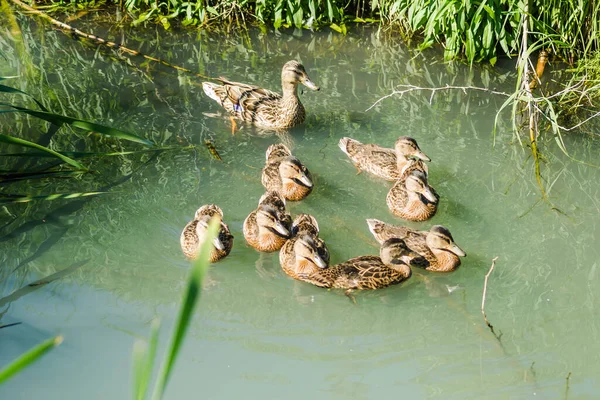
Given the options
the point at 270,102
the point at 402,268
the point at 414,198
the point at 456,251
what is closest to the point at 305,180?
the point at 414,198

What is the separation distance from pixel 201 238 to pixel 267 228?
1.41 feet

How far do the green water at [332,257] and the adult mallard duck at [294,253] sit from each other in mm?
90

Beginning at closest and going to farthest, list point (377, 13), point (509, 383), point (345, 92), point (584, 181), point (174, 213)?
point (509, 383) → point (174, 213) → point (584, 181) → point (345, 92) → point (377, 13)

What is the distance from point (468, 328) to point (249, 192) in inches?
78.9

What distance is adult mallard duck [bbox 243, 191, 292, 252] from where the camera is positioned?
4.71 metres

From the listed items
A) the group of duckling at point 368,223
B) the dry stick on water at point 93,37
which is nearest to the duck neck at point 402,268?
the group of duckling at point 368,223

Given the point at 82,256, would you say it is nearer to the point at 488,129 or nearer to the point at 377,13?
the point at 488,129

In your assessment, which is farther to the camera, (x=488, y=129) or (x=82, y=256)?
(x=488, y=129)

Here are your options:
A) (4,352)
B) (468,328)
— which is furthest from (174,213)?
(468,328)

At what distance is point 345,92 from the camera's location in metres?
6.93

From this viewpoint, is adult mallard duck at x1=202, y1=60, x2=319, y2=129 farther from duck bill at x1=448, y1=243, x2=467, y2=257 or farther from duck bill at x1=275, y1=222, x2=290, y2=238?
duck bill at x1=448, y1=243, x2=467, y2=257

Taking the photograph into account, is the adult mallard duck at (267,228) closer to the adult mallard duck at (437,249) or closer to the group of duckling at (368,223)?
the group of duckling at (368,223)

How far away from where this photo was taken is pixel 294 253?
4562mm

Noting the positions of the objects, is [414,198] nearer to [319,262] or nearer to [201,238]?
[319,262]
